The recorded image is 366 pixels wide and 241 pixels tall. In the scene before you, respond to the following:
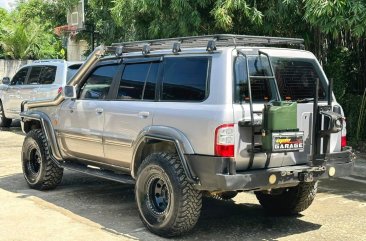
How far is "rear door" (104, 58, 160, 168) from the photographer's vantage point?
227 inches

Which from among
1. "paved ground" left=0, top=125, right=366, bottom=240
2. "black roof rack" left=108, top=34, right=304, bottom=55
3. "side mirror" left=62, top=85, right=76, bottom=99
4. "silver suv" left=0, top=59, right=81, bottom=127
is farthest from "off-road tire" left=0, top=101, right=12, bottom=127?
"black roof rack" left=108, top=34, right=304, bottom=55

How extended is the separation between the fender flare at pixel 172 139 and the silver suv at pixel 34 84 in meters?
6.45

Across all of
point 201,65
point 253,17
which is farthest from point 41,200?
point 253,17

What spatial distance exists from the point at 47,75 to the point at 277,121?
28.9 ft

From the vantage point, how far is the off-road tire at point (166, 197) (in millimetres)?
5078

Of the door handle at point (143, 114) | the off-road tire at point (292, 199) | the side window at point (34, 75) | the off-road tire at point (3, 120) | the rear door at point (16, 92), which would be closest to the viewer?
the door handle at point (143, 114)

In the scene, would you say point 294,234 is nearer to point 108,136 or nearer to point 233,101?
point 233,101

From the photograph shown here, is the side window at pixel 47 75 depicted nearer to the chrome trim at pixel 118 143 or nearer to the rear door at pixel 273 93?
the chrome trim at pixel 118 143

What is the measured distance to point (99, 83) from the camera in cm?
667

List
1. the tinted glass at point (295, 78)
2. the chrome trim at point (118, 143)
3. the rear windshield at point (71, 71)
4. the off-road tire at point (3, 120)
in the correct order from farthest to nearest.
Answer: the off-road tire at point (3, 120)
the rear windshield at point (71, 71)
the chrome trim at point (118, 143)
the tinted glass at point (295, 78)

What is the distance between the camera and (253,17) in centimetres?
976


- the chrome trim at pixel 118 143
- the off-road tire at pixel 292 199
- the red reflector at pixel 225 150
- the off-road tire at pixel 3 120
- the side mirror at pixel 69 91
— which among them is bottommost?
the off-road tire at pixel 292 199

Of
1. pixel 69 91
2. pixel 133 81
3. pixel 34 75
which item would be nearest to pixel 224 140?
pixel 133 81

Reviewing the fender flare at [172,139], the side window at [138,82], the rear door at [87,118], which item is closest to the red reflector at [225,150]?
the fender flare at [172,139]
